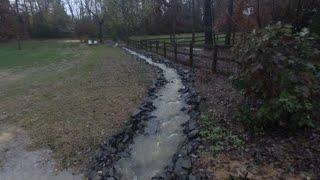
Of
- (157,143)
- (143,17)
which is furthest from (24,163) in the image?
(143,17)

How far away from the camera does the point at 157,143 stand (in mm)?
7707

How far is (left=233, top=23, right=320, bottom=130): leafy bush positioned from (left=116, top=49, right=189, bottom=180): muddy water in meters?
1.63

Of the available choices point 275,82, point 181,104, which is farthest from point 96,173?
point 181,104

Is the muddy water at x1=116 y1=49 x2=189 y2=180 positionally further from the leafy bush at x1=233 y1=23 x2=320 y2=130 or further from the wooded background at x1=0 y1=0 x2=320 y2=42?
the wooded background at x1=0 y1=0 x2=320 y2=42

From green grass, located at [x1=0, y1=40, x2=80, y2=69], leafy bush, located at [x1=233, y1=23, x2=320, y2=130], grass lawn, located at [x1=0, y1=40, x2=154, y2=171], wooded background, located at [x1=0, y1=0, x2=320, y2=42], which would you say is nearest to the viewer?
leafy bush, located at [x1=233, y1=23, x2=320, y2=130]

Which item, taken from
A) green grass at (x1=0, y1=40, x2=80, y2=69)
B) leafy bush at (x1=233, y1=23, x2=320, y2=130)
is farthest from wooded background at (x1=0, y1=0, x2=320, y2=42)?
green grass at (x1=0, y1=40, x2=80, y2=69)

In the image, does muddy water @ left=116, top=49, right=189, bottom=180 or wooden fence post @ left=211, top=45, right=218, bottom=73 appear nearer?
muddy water @ left=116, top=49, right=189, bottom=180

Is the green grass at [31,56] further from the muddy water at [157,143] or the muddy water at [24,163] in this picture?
the muddy water at [24,163]

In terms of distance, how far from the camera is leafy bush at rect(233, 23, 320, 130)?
6.65 metres

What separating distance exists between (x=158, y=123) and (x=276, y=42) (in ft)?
11.2

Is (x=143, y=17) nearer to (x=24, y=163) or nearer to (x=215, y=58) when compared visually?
(x=215, y=58)

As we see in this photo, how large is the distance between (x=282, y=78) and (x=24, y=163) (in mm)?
4966

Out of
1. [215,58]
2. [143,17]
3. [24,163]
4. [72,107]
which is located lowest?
[24,163]

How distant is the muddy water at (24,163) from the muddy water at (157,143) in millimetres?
946
